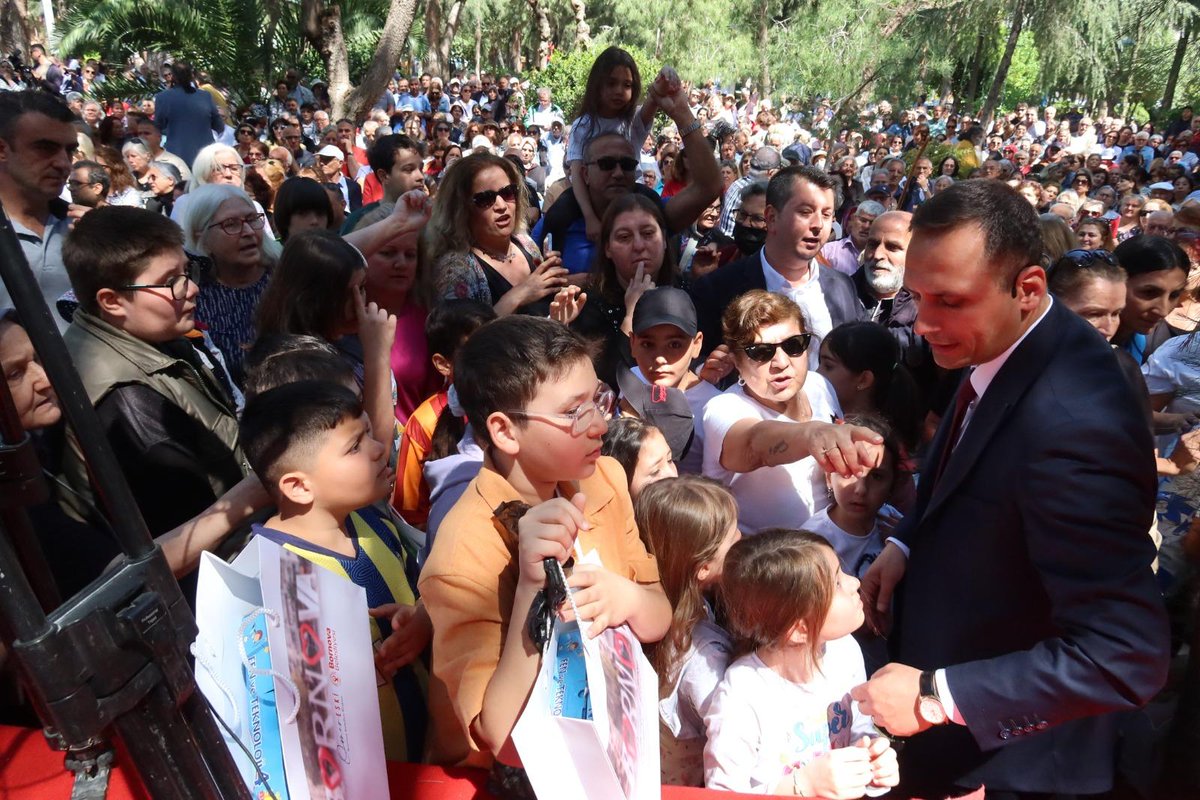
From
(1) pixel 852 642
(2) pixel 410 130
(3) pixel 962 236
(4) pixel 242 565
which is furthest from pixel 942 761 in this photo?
(2) pixel 410 130

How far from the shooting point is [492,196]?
141 inches

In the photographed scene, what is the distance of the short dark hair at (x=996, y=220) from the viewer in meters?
1.74

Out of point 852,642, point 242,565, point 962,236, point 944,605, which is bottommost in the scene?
point 852,642

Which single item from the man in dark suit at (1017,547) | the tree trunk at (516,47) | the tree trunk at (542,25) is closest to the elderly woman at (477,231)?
the man in dark suit at (1017,547)

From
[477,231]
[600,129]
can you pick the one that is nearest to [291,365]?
[477,231]

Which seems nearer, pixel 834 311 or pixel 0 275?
pixel 0 275

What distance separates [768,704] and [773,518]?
0.99 metres

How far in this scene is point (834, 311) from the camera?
157 inches

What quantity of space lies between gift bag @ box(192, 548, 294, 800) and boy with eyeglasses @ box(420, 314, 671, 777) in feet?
1.08

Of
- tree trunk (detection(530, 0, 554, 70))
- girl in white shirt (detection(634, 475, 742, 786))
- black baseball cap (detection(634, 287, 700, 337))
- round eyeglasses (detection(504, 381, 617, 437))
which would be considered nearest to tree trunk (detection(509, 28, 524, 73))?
tree trunk (detection(530, 0, 554, 70))

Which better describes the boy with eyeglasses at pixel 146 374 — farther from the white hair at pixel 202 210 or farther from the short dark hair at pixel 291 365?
the white hair at pixel 202 210

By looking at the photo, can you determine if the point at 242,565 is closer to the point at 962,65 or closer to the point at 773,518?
the point at 773,518

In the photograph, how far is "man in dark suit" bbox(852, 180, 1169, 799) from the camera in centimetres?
153

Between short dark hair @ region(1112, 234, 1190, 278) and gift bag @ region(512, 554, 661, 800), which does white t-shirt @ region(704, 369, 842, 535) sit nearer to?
gift bag @ region(512, 554, 661, 800)
